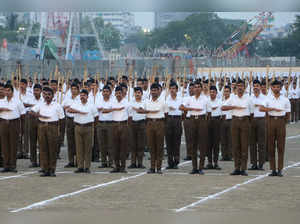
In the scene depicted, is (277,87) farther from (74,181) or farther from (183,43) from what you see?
(183,43)

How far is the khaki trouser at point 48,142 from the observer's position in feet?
42.7

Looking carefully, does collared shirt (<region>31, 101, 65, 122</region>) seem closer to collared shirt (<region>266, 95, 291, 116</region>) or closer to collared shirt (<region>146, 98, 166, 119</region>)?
collared shirt (<region>146, 98, 166, 119</region>)

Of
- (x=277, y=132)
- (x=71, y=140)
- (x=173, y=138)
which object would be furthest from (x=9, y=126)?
(x=277, y=132)

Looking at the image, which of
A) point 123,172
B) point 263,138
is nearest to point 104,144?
point 123,172

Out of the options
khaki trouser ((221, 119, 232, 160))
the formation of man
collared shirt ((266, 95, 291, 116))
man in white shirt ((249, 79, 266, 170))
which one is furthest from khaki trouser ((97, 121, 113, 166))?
collared shirt ((266, 95, 291, 116))

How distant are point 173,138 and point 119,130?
1.75 metres

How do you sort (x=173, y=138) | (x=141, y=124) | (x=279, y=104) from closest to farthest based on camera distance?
1. (x=279, y=104)
2. (x=173, y=138)
3. (x=141, y=124)

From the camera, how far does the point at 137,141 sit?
1534 cm

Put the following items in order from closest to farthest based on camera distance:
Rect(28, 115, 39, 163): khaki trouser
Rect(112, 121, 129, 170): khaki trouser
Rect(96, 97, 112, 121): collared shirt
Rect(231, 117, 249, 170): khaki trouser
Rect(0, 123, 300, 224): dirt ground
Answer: Rect(0, 123, 300, 224): dirt ground
Rect(231, 117, 249, 170): khaki trouser
Rect(112, 121, 129, 170): khaki trouser
Rect(96, 97, 112, 121): collared shirt
Rect(28, 115, 39, 163): khaki trouser

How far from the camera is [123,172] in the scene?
13.9 metres

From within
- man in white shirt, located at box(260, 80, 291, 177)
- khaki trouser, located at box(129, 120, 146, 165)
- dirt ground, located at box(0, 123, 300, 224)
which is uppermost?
man in white shirt, located at box(260, 80, 291, 177)

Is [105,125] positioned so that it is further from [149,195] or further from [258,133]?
[149,195]

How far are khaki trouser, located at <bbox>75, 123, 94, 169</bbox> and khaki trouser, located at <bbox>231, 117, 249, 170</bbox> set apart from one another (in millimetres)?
2732

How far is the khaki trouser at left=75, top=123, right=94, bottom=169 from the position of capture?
13883 millimetres
